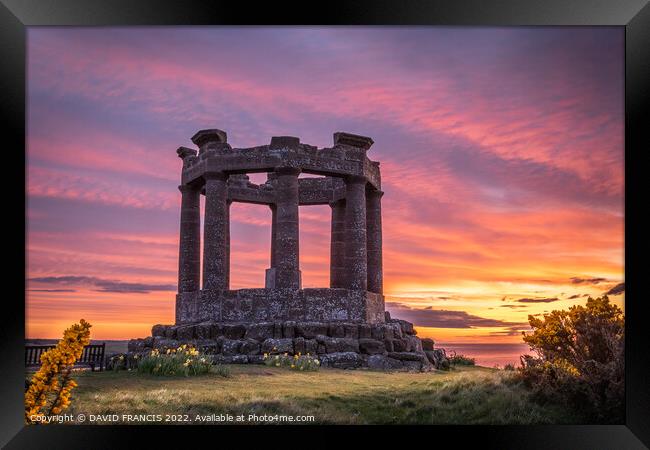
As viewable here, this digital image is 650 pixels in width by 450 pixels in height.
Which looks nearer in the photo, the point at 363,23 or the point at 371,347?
the point at 363,23

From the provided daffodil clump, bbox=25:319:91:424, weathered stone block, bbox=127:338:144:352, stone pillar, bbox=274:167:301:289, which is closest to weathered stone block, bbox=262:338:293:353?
stone pillar, bbox=274:167:301:289

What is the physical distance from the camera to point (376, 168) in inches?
1022

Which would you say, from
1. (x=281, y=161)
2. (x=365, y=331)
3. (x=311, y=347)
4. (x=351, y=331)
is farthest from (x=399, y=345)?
(x=281, y=161)

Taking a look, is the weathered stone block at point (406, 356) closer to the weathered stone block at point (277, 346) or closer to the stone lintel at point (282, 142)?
the weathered stone block at point (277, 346)

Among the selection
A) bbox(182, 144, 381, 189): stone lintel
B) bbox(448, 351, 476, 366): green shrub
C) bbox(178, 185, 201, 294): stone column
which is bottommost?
bbox(448, 351, 476, 366): green shrub

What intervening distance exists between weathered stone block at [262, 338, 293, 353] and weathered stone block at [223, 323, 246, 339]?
3.46 ft

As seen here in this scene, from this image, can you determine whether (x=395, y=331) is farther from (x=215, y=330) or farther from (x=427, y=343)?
(x=215, y=330)

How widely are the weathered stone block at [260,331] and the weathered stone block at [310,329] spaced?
85 centimetres

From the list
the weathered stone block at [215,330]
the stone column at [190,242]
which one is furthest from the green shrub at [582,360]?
the stone column at [190,242]

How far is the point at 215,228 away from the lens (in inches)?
929

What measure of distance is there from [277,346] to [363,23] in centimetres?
1144

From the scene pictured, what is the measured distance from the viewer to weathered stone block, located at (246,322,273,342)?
21000 mm

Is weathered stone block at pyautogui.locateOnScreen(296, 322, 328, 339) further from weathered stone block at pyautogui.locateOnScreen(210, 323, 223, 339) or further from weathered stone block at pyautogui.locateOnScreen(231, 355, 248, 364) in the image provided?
weathered stone block at pyautogui.locateOnScreen(210, 323, 223, 339)

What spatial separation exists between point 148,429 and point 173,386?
370cm
